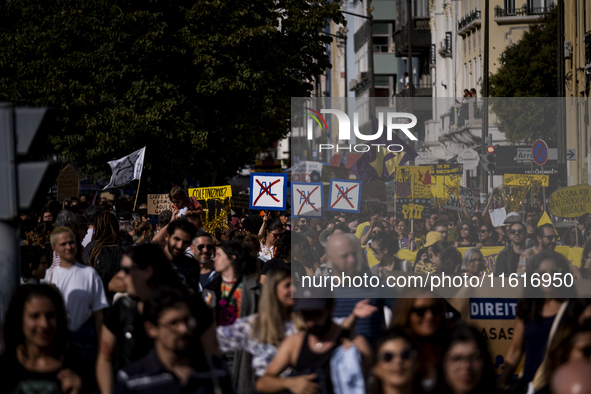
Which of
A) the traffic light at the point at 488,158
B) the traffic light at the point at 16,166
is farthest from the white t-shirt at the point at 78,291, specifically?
the traffic light at the point at 488,158

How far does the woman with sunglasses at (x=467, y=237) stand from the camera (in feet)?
27.4

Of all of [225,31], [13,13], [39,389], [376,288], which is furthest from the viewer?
[13,13]

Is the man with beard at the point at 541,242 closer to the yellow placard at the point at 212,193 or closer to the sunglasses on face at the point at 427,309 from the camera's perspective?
the sunglasses on face at the point at 427,309

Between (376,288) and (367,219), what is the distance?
5.79 meters

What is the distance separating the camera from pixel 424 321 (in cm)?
470

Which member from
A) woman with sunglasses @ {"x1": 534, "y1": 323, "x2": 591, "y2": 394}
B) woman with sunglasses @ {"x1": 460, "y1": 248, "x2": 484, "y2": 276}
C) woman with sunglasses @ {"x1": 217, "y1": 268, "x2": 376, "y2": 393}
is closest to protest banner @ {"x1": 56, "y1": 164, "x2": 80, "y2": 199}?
woman with sunglasses @ {"x1": 460, "y1": 248, "x2": 484, "y2": 276}

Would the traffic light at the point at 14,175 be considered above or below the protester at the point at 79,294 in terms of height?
above

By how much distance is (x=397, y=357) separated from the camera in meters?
3.98

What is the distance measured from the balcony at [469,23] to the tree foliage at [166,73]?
20.8 m

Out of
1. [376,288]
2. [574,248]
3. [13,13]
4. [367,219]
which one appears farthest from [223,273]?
[13,13]

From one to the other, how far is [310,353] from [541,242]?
4.44 m

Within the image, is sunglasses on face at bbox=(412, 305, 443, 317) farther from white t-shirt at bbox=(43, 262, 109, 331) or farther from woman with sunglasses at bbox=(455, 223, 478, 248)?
woman with sunglasses at bbox=(455, 223, 478, 248)

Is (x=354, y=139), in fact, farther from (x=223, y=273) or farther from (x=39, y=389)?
(x=39, y=389)

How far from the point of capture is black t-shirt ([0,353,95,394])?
13.9 feet
